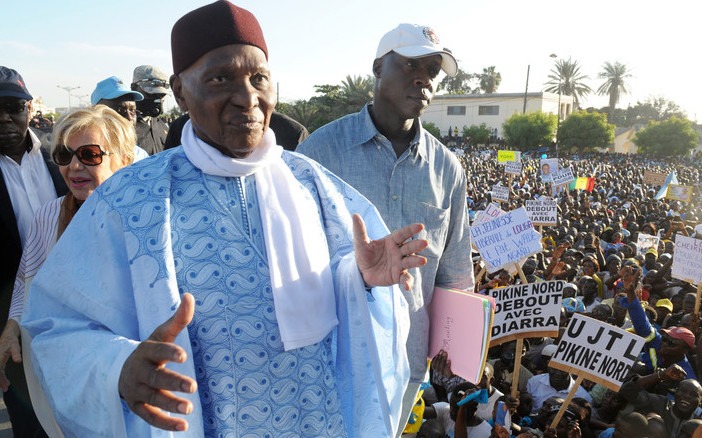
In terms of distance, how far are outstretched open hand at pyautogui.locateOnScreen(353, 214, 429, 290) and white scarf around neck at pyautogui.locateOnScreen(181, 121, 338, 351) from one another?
0.44ft

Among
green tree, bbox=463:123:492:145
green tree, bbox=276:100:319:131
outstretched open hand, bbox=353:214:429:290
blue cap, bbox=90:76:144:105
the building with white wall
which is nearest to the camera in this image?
outstretched open hand, bbox=353:214:429:290

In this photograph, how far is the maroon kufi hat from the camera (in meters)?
1.44

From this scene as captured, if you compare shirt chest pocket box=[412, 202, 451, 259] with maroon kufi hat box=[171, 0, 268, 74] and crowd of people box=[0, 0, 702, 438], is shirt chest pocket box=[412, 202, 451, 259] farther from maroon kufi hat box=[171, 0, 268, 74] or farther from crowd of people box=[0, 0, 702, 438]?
maroon kufi hat box=[171, 0, 268, 74]

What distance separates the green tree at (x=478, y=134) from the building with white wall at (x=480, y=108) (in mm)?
3749

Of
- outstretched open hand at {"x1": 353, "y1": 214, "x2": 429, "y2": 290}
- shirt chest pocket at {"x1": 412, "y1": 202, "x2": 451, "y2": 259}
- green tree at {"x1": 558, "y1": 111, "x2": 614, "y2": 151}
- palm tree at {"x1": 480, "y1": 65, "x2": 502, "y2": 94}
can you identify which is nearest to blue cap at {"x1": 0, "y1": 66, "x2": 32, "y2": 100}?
shirt chest pocket at {"x1": 412, "y1": 202, "x2": 451, "y2": 259}

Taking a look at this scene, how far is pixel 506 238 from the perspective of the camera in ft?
17.7

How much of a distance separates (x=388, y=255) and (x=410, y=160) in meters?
0.95

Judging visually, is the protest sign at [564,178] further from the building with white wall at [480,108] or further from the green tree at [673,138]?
the building with white wall at [480,108]

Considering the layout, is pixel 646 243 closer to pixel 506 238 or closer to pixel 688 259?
pixel 688 259

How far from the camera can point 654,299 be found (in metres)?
6.86

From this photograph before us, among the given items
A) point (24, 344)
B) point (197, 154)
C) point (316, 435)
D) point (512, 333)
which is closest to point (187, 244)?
point (197, 154)

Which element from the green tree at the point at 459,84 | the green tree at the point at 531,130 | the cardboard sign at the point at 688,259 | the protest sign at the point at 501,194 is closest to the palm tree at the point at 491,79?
the green tree at the point at 459,84

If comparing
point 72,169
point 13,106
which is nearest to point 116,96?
point 13,106

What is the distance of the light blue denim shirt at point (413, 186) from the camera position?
2.30m
